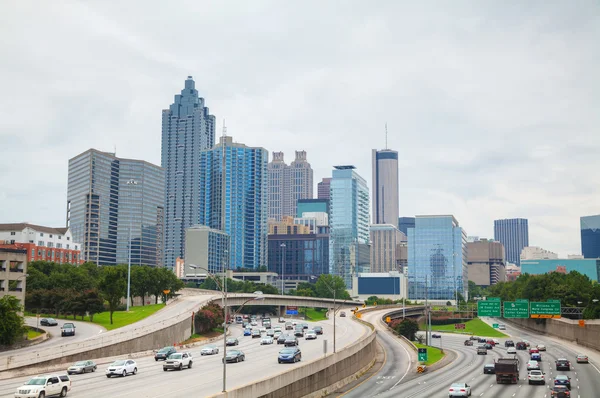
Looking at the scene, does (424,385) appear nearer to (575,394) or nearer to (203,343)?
(575,394)

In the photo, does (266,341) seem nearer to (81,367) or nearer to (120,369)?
(81,367)

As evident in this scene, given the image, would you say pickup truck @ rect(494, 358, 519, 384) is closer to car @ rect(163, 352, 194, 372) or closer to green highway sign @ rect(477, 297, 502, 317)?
car @ rect(163, 352, 194, 372)

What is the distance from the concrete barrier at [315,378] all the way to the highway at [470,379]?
7.08 ft

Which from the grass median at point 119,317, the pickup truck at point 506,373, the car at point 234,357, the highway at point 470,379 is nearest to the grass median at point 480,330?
the highway at point 470,379

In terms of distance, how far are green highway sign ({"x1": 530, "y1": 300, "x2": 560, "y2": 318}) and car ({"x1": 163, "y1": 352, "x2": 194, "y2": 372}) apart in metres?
60.1

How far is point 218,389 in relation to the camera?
52062 mm

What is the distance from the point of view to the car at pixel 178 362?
67.1 meters

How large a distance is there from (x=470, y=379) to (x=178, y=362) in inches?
1301

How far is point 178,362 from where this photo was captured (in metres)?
67.6

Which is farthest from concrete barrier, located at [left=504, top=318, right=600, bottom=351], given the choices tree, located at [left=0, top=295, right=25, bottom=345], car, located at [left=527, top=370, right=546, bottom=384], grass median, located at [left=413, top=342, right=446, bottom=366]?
tree, located at [left=0, top=295, right=25, bottom=345]

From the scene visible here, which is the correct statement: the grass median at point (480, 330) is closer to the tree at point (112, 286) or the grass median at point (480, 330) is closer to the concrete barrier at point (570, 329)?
the concrete barrier at point (570, 329)

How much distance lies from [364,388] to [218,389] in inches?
795

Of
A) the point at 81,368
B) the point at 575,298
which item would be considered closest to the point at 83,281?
the point at 81,368

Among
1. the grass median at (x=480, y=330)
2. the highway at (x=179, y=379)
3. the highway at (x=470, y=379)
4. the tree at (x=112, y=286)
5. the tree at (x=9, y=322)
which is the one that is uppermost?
the tree at (x=112, y=286)
